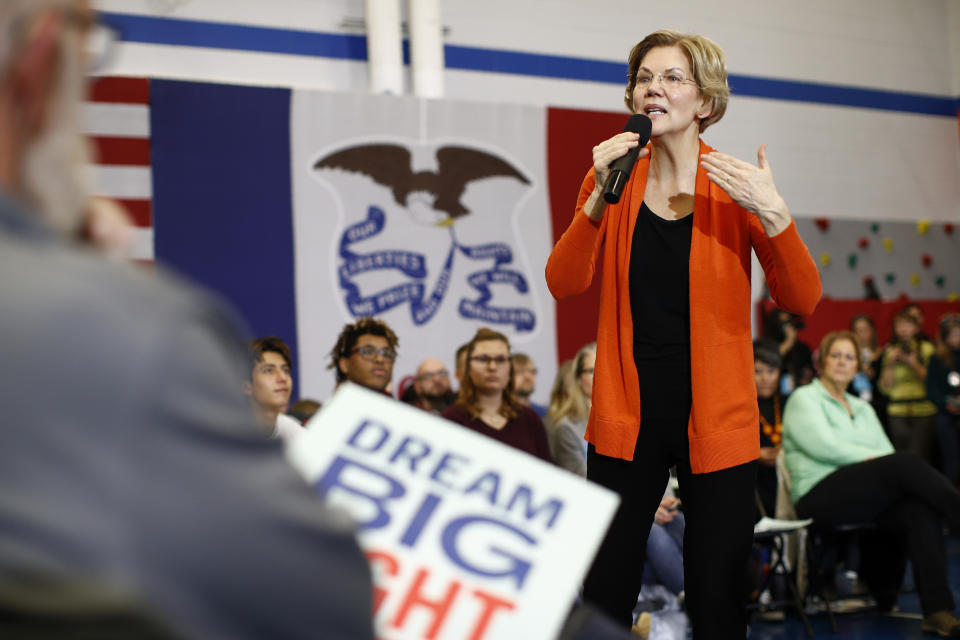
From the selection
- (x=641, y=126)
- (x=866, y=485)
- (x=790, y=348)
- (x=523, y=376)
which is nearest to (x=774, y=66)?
(x=790, y=348)

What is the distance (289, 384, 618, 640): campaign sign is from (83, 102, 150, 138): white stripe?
541 cm

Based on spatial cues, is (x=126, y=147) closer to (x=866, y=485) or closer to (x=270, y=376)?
(x=270, y=376)

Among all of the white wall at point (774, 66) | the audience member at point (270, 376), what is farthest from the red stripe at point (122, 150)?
the audience member at point (270, 376)

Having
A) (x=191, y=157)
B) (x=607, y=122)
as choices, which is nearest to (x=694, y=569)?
(x=191, y=157)

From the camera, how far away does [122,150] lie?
575 cm

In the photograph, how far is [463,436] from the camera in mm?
922

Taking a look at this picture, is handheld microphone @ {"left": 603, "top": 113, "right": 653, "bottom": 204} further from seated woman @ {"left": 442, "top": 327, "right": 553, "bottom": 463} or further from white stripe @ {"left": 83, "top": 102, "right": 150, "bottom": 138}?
white stripe @ {"left": 83, "top": 102, "right": 150, "bottom": 138}

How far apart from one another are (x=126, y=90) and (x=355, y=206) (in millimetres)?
1592

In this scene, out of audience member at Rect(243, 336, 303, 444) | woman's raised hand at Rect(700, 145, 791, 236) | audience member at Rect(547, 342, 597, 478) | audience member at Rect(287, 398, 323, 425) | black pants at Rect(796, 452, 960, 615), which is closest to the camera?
woman's raised hand at Rect(700, 145, 791, 236)

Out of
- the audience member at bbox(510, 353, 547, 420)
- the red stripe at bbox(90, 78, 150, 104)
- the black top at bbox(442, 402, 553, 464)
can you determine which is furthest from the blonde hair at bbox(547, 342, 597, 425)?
the red stripe at bbox(90, 78, 150, 104)

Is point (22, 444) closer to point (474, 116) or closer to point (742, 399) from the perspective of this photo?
point (742, 399)

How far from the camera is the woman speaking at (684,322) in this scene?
1.72m

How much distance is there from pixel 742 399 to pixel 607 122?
5.54 meters

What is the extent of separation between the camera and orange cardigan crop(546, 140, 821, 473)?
1.72 metres
